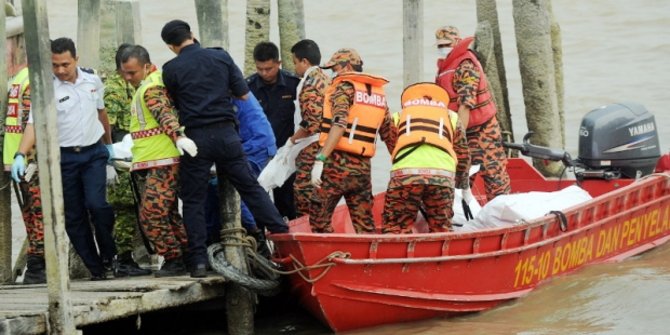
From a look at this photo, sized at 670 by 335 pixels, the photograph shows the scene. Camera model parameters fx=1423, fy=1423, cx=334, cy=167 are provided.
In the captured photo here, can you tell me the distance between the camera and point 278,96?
11.7m

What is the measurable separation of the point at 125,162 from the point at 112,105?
63cm

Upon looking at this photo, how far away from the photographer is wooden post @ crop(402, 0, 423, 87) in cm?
1238

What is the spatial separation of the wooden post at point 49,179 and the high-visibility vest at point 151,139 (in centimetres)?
131

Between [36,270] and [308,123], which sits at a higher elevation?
[308,123]

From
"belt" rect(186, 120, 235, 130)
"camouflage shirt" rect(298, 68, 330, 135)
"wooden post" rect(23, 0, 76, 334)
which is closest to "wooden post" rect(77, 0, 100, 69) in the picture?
"camouflage shirt" rect(298, 68, 330, 135)

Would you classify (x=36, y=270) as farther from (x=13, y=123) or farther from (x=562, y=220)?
(x=562, y=220)

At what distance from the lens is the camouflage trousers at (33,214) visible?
10.3m

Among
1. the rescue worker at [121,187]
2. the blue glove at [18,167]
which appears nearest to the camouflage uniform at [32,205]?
the blue glove at [18,167]

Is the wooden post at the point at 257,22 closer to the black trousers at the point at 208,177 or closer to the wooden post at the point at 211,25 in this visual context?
the wooden post at the point at 211,25

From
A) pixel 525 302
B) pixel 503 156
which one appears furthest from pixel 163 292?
pixel 503 156

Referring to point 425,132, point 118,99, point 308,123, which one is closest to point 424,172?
point 425,132

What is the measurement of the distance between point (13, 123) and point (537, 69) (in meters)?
5.88

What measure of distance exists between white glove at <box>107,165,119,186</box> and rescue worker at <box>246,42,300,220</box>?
4.69 ft

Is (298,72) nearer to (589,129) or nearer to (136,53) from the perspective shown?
(136,53)
